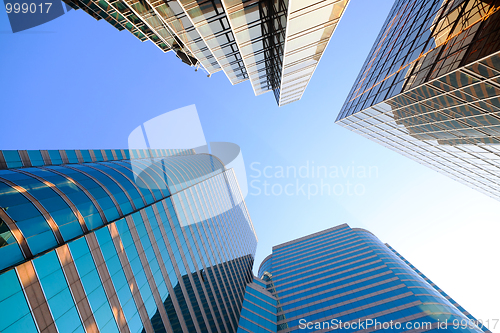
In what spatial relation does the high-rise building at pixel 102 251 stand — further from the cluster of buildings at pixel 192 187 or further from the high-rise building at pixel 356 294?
the high-rise building at pixel 356 294

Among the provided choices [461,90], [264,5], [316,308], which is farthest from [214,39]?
[316,308]

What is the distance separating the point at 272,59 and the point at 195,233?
98.3 feet

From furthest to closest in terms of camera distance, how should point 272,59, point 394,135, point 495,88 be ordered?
point 394,135, point 272,59, point 495,88

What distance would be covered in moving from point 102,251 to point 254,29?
21463 mm

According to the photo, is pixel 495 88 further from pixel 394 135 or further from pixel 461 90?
pixel 394 135

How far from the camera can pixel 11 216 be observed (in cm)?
1394

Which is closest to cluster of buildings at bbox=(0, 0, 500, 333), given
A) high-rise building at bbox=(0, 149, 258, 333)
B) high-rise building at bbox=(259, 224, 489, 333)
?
high-rise building at bbox=(0, 149, 258, 333)

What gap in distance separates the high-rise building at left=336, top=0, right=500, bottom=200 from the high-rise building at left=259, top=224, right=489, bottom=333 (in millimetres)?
23938

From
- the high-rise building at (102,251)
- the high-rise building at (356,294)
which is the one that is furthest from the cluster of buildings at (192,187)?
the high-rise building at (356,294)

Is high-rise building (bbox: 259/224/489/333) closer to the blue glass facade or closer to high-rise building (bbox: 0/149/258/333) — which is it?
the blue glass facade

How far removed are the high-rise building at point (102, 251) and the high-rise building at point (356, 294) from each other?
17108 millimetres

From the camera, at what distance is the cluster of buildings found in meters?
13.4

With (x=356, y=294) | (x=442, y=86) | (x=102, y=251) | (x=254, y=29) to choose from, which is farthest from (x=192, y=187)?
(x=442, y=86)

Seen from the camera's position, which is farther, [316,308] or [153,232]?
[316,308]
